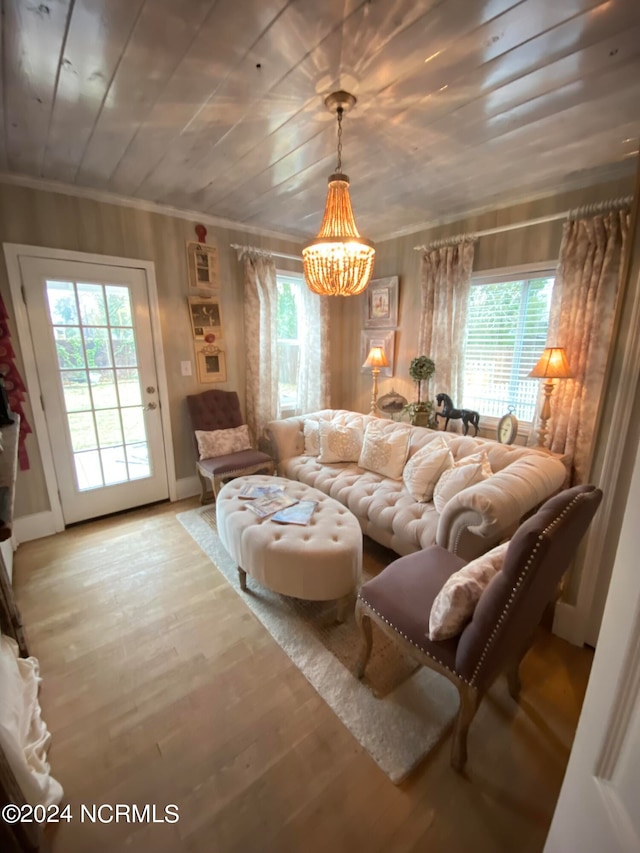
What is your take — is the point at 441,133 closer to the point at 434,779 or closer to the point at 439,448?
the point at 439,448

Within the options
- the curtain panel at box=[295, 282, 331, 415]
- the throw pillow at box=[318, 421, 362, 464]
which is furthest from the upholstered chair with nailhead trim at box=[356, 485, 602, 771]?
the curtain panel at box=[295, 282, 331, 415]

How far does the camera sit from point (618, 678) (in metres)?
0.60

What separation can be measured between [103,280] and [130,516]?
1.96 m

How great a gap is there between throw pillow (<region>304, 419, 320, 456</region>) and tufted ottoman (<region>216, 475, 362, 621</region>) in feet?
3.84

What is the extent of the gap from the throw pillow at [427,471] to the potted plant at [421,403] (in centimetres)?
70

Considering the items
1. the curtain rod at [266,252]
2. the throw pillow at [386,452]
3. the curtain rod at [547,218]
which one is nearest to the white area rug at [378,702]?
the throw pillow at [386,452]

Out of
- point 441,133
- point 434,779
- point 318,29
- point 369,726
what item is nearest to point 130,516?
point 369,726

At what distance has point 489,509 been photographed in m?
1.68

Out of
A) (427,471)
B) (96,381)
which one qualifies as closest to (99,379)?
(96,381)

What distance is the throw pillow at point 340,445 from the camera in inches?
120

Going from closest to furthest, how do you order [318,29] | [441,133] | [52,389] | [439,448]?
[318,29] → [441,133] → [439,448] → [52,389]

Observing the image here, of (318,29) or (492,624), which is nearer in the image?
(492,624)

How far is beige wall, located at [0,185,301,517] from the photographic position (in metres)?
2.42

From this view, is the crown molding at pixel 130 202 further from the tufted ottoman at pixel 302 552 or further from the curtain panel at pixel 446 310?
the tufted ottoman at pixel 302 552
